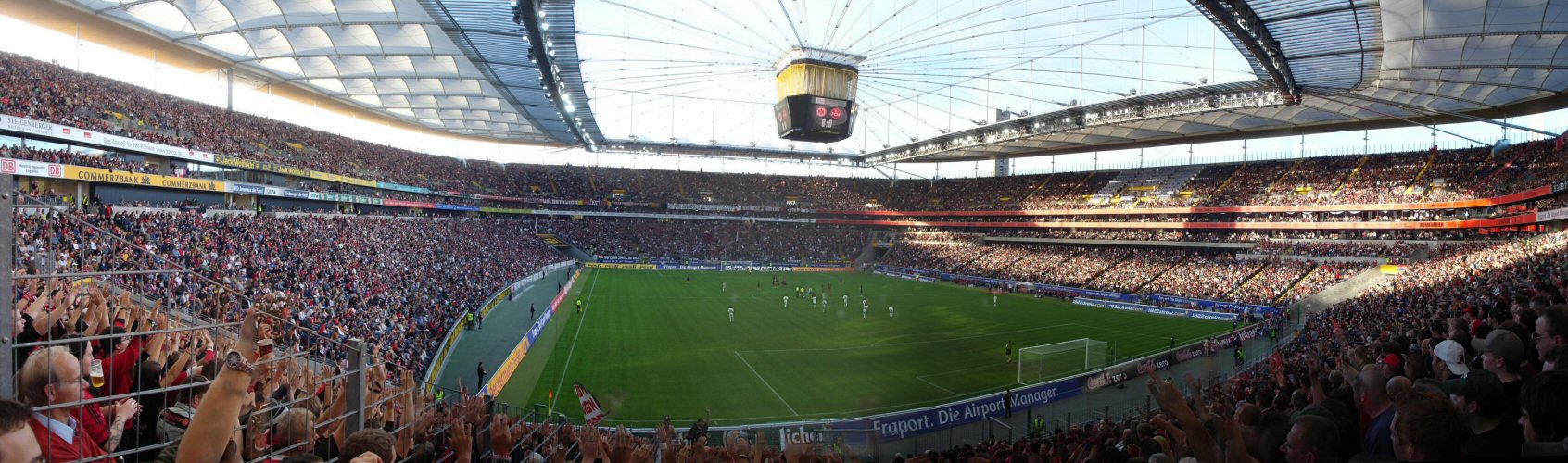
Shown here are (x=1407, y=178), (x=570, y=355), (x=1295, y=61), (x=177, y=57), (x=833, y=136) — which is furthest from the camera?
(x=1407, y=178)

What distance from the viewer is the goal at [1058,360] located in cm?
2378

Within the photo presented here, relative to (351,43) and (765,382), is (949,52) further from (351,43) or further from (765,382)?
(351,43)

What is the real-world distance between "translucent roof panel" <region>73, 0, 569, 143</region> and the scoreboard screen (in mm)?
12049

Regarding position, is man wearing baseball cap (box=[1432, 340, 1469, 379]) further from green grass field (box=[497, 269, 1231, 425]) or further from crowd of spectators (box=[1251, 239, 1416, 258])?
crowd of spectators (box=[1251, 239, 1416, 258])

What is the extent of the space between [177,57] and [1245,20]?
169 feet

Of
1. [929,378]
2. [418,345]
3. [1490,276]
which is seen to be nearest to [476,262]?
[418,345]

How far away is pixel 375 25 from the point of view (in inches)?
1187

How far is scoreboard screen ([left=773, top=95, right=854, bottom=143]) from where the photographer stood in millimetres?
31719

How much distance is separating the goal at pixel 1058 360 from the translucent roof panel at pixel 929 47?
12.8m

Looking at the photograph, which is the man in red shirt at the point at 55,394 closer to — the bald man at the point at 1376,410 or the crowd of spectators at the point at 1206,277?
the bald man at the point at 1376,410

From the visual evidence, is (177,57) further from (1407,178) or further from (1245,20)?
(1407,178)

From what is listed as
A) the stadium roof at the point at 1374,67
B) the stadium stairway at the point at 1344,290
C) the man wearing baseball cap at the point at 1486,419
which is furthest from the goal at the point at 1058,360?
the man wearing baseball cap at the point at 1486,419

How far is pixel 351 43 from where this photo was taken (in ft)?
106

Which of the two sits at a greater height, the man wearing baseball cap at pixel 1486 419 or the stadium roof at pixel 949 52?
the stadium roof at pixel 949 52
